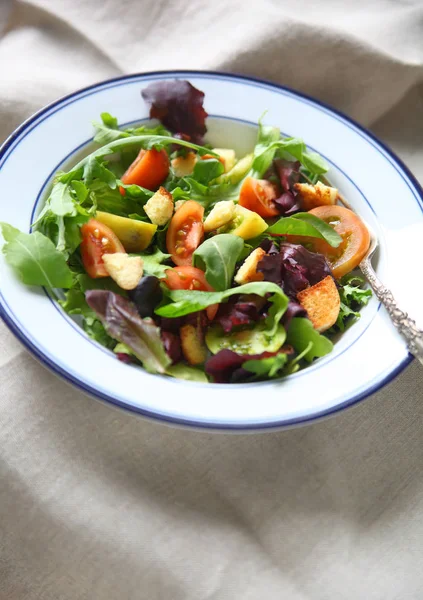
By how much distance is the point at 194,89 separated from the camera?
2.89m

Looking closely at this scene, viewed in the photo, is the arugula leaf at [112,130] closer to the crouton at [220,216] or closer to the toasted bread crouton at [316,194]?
the crouton at [220,216]

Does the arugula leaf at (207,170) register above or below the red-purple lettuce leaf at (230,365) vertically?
above

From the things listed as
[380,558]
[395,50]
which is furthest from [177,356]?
[395,50]

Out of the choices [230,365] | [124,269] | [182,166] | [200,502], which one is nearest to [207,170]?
[182,166]

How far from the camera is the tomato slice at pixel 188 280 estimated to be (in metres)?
2.38

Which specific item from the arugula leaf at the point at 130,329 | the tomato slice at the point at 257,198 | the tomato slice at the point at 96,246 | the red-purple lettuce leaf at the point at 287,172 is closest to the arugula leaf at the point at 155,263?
the tomato slice at the point at 96,246

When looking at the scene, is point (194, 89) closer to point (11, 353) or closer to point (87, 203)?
point (87, 203)

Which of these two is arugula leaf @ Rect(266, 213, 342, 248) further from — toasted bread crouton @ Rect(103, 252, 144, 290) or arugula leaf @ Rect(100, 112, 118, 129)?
arugula leaf @ Rect(100, 112, 118, 129)

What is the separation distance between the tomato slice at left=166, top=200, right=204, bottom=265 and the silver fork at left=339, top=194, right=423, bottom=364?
0.68m

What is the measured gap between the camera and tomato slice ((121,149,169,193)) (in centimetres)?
269

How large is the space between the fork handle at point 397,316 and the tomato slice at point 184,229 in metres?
0.68

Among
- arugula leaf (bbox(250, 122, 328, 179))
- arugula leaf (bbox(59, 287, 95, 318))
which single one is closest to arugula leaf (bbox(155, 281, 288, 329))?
arugula leaf (bbox(59, 287, 95, 318))

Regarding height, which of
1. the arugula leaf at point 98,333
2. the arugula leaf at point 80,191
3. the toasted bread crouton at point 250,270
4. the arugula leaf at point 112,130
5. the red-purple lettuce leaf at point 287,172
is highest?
the red-purple lettuce leaf at point 287,172

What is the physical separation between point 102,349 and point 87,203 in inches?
27.1
